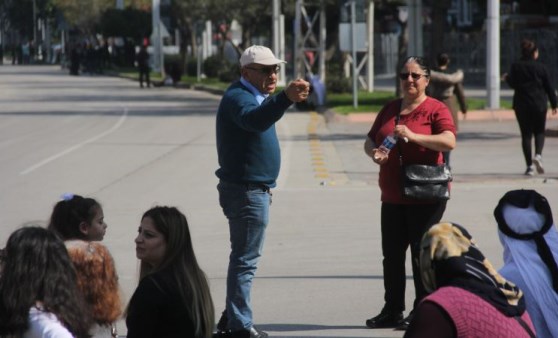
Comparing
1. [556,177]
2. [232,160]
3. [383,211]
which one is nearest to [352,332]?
[383,211]

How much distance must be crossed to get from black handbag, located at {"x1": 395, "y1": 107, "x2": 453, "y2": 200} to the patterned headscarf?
397 centimetres

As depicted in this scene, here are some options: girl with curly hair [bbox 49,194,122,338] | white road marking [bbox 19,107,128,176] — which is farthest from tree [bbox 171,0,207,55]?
girl with curly hair [bbox 49,194,122,338]

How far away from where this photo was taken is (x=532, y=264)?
5230 millimetres

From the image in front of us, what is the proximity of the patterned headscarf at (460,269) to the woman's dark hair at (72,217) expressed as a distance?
2120 mm

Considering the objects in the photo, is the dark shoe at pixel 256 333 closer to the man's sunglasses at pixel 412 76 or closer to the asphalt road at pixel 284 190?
the asphalt road at pixel 284 190

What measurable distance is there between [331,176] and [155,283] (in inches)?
515

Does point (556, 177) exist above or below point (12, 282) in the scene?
below

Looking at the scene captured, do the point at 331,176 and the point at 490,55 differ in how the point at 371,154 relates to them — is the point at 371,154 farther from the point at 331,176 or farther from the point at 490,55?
the point at 490,55

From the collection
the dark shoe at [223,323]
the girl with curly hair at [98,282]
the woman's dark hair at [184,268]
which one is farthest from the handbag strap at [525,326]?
the dark shoe at [223,323]

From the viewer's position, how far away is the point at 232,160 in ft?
25.4

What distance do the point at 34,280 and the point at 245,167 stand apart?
314 centimetres

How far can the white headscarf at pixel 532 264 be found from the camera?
200 inches

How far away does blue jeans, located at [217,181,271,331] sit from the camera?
777 cm

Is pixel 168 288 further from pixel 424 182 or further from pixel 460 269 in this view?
pixel 424 182
